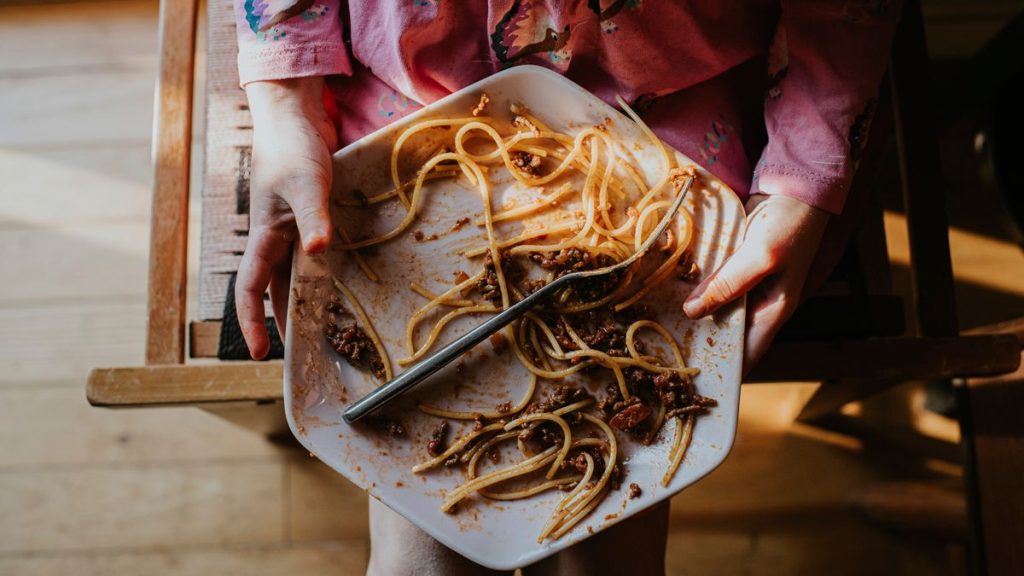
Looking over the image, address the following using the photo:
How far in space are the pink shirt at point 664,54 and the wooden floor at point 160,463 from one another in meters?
0.63

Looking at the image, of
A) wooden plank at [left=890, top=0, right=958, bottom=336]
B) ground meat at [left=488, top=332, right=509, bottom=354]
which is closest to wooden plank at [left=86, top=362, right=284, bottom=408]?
ground meat at [left=488, top=332, right=509, bottom=354]

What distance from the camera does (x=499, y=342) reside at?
27.3 inches

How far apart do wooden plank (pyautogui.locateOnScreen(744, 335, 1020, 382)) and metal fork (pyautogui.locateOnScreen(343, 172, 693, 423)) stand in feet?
0.72

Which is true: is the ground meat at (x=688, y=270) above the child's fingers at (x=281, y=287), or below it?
above

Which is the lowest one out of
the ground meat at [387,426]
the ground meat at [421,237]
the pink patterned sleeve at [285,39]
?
the ground meat at [387,426]

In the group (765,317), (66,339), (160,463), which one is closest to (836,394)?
(765,317)

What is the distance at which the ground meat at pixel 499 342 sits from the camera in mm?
693

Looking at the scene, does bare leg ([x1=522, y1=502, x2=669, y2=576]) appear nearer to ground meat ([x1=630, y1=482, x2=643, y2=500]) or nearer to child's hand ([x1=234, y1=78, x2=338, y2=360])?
ground meat ([x1=630, y1=482, x2=643, y2=500])

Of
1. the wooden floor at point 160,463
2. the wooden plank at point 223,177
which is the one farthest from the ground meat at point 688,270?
the wooden floor at point 160,463

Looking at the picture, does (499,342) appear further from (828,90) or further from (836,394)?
(836,394)

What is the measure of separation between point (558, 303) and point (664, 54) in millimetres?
244

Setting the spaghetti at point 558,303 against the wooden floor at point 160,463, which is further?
the wooden floor at point 160,463

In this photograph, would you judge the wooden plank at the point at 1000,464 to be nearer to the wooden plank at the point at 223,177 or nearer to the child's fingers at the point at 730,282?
the child's fingers at the point at 730,282

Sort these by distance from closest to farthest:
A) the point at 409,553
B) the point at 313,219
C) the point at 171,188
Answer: the point at 313,219 → the point at 409,553 → the point at 171,188
